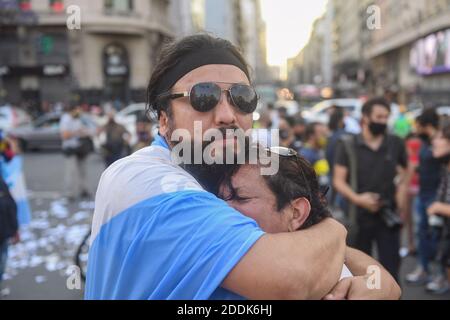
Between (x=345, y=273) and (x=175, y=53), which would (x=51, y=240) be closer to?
(x=175, y=53)

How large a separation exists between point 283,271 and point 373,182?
335 centimetres

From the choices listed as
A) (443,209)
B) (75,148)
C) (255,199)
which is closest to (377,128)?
(443,209)

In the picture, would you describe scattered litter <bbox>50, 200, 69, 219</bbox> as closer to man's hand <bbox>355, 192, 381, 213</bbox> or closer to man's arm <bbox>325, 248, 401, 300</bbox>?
man's hand <bbox>355, 192, 381, 213</bbox>

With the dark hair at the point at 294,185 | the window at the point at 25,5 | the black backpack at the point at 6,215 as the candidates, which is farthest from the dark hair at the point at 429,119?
the window at the point at 25,5

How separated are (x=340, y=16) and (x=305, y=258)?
101148mm

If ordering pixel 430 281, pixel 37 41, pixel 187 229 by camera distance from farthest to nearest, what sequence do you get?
1. pixel 37 41
2. pixel 430 281
3. pixel 187 229

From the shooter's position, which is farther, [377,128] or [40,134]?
[40,134]

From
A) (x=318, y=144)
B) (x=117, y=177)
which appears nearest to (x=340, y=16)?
(x=318, y=144)

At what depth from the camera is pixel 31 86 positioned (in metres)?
34.8

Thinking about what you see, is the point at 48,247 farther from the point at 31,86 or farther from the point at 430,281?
the point at 31,86

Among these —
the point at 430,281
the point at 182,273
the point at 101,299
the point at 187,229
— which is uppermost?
the point at 187,229

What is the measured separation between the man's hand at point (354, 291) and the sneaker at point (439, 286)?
4538 mm

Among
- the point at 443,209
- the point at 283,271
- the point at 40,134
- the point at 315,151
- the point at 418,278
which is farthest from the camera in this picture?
the point at 40,134

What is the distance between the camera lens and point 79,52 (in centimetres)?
3372
